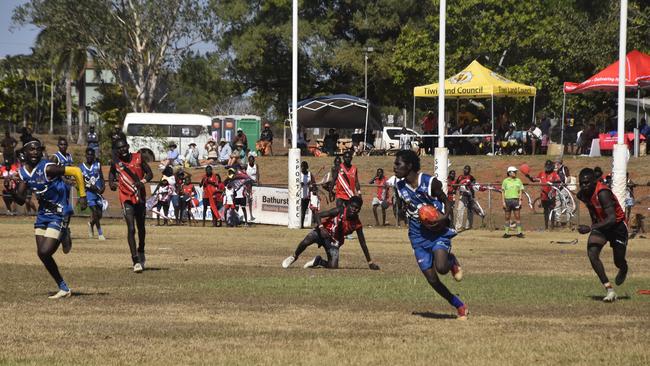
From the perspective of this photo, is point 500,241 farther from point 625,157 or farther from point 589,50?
point 589,50

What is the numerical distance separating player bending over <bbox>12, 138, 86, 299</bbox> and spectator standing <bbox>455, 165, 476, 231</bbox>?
1897 cm

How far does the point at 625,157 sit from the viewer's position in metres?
28.2

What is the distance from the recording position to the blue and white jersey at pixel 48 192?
1447 centimetres

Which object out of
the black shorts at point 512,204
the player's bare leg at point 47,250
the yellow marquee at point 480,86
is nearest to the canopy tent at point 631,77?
the yellow marquee at point 480,86

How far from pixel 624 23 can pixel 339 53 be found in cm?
3454

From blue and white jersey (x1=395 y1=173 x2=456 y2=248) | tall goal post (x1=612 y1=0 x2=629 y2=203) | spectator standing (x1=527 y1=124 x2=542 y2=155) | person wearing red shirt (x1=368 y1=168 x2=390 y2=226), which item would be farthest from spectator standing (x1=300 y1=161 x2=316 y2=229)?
blue and white jersey (x1=395 y1=173 x2=456 y2=248)

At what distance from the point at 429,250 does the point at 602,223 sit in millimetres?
3360

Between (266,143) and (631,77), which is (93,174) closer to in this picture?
(631,77)

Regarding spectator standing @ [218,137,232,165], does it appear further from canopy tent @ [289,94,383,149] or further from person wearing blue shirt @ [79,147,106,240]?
person wearing blue shirt @ [79,147,106,240]

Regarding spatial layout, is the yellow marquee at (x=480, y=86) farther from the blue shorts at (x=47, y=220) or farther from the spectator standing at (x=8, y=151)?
the blue shorts at (x=47, y=220)

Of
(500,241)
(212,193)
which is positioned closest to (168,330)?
(500,241)

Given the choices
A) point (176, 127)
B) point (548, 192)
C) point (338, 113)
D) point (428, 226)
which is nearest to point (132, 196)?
point (428, 226)

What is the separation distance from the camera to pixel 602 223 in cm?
1484

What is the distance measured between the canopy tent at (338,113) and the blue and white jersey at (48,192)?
35457mm
